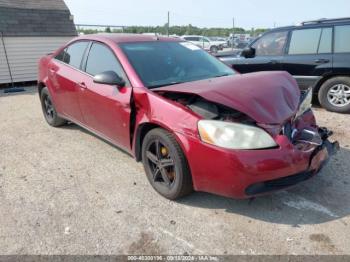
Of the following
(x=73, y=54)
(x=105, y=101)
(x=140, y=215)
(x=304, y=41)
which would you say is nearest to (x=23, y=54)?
(x=73, y=54)

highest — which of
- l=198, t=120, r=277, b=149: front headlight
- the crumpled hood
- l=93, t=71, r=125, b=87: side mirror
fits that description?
l=93, t=71, r=125, b=87: side mirror

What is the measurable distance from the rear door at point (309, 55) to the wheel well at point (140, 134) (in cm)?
432

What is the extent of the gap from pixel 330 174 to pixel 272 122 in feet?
4.50

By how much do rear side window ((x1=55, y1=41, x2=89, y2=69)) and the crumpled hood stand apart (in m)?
1.73

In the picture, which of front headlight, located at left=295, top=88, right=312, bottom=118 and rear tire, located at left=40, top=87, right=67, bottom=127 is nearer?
front headlight, located at left=295, top=88, right=312, bottom=118

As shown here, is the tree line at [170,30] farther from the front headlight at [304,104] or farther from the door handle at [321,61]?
the front headlight at [304,104]

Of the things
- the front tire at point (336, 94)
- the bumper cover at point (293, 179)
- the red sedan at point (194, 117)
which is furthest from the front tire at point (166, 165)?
the front tire at point (336, 94)

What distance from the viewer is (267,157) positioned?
263cm

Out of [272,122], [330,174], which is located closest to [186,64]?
[272,122]

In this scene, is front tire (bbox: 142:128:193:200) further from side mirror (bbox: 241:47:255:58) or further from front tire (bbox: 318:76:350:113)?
side mirror (bbox: 241:47:255:58)

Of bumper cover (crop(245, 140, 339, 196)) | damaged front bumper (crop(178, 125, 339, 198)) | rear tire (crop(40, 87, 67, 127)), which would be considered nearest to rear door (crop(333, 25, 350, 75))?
bumper cover (crop(245, 140, 339, 196))

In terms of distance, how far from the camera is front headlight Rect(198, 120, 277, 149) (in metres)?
2.67

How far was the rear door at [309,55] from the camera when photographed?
6.26 m

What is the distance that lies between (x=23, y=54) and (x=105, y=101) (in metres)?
8.81
